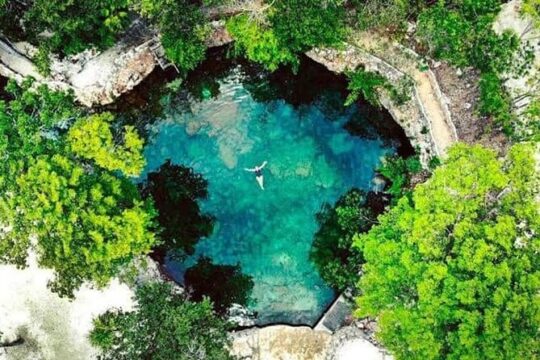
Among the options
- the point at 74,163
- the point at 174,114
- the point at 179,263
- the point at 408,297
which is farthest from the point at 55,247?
the point at 408,297

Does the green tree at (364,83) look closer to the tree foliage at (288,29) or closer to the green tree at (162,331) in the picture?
the tree foliage at (288,29)


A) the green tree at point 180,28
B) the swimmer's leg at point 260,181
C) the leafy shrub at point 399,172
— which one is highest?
the green tree at point 180,28

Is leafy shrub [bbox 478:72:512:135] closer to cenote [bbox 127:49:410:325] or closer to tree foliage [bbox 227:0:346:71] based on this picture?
cenote [bbox 127:49:410:325]

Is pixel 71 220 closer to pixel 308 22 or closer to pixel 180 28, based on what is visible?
pixel 180 28

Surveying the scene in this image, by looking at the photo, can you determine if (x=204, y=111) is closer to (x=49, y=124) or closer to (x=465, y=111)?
(x=49, y=124)

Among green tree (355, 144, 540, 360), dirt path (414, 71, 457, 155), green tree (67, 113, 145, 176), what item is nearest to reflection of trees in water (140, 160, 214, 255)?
green tree (67, 113, 145, 176)

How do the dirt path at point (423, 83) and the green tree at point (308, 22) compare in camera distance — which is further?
the dirt path at point (423, 83)

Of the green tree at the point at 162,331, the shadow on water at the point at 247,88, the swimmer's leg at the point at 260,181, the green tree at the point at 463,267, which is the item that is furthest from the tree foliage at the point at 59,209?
the green tree at the point at 463,267
